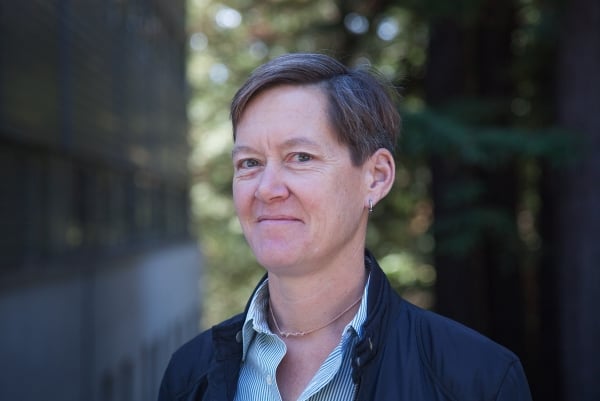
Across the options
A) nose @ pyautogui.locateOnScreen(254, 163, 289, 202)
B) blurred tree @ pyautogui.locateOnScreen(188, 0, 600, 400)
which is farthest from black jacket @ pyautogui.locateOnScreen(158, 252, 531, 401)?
blurred tree @ pyautogui.locateOnScreen(188, 0, 600, 400)

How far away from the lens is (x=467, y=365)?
252cm

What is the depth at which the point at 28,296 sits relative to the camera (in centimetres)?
788

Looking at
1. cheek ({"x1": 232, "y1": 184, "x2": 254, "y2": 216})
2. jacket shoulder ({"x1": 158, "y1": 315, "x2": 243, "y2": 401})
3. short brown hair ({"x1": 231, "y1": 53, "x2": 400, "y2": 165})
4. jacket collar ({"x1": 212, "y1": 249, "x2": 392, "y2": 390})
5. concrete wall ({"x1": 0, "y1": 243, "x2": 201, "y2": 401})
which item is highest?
short brown hair ({"x1": 231, "y1": 53, "x2": 400, "y2": 165})

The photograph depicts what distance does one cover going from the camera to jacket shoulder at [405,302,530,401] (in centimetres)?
248

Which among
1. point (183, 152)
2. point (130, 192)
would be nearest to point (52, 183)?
point (130, 192)

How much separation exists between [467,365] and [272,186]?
713 mm

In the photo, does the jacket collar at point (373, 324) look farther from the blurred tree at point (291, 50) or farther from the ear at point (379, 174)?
the blurred tree at point (291, 50)

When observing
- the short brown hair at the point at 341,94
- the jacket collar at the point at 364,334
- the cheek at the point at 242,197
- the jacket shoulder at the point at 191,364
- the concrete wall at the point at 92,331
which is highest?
the short brown hair at the point at 341,94

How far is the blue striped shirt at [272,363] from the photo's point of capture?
2.61 metres

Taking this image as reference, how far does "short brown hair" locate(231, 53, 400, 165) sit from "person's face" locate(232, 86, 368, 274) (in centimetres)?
3

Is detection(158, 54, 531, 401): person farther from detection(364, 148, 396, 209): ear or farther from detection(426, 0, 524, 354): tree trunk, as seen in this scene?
detection(426, 0, 524, 354): tree trunk

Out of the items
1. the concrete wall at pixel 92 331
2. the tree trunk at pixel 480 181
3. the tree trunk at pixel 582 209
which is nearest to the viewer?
the concrete wall at pixel 92 331

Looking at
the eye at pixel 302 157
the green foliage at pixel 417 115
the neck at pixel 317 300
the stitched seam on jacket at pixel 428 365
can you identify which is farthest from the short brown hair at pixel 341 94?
the green foliage at pixel 417 115

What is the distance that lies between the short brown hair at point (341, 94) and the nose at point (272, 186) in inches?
8.2
